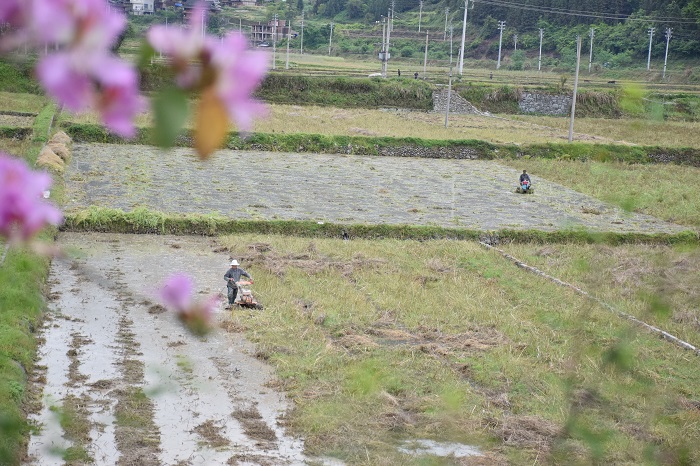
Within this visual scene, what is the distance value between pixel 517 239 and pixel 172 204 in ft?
21.9

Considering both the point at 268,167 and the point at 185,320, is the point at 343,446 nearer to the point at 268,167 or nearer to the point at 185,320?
the point at 185,320

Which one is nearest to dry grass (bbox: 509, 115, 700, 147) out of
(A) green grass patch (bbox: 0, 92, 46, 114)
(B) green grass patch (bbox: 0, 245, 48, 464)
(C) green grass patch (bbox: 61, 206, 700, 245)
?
(C) green grass patch (bbox: 61, 206, 700, 245)

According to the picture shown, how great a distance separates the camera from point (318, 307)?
1070cm

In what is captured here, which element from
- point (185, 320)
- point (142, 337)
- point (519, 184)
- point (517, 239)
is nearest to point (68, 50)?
point (185, 320)

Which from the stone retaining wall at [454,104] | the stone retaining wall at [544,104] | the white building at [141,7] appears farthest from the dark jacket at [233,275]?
the stone retaining wall at [544,104]

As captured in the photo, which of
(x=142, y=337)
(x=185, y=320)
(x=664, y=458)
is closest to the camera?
(x=185, y=320)

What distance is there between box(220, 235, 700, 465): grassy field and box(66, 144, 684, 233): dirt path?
6.89ft

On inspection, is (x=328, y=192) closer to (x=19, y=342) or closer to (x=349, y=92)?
(x=19, y=342)

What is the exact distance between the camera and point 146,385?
7.56 metres

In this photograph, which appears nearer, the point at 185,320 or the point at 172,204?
the point at 185,320

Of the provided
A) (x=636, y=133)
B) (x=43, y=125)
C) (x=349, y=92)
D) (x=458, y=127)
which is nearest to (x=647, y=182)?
(x=458, y=127)

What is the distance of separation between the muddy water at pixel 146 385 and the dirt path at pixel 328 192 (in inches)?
211

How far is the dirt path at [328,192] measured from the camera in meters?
16.6

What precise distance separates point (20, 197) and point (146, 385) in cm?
727
